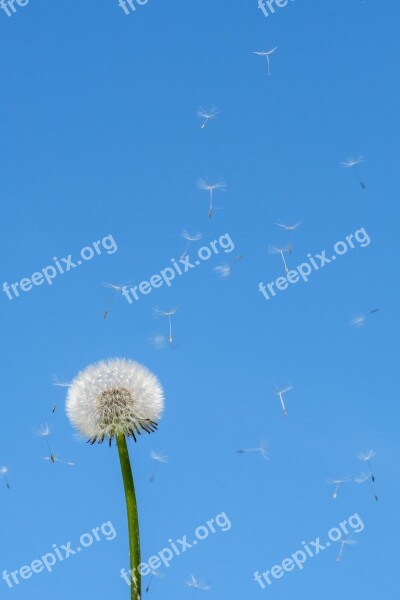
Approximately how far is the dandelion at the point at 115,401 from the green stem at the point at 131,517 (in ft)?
0.05

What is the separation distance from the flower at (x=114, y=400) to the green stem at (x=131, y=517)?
0.68ft

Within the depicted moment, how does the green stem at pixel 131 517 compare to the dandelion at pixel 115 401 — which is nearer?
the green stem at pixel 131 517

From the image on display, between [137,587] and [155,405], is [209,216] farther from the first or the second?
[137,587]

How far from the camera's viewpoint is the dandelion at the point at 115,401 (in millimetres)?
6688

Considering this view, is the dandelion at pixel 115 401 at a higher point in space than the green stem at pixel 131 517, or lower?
higher

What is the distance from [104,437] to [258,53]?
18.6ft

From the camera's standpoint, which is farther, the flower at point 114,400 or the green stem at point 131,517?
the flower at point 114,400

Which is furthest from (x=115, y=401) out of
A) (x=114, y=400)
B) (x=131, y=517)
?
(x=131, y=517)

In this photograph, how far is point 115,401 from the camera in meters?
6.90

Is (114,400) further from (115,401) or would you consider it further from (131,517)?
(131,517)

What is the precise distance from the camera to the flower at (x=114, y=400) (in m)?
6.70

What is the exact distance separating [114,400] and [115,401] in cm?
1

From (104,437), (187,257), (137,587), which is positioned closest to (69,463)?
(104,437)

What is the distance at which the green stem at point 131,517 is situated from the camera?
18.1 ft
